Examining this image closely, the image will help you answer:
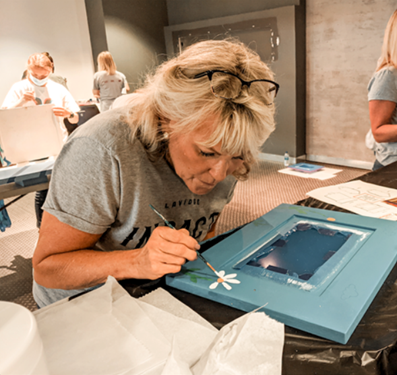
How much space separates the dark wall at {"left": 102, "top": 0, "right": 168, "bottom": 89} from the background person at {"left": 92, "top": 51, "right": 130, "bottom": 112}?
396 millimetres

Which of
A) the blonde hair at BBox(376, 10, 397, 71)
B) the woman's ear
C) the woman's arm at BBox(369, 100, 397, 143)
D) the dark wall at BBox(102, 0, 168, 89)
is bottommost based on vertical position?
the woman's arm at BBox(369, 100, 397, 143)

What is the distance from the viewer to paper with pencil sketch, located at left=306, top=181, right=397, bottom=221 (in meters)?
1.11

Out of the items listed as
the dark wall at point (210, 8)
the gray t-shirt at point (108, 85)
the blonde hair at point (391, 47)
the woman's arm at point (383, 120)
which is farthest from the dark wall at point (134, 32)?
the woman's arm at point (383, 120)

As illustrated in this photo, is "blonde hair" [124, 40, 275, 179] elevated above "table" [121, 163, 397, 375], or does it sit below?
above

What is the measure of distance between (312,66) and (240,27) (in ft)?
3.56

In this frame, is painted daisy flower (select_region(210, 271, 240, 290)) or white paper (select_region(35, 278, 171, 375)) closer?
white paper (select_region(35, 278, 171, 375))

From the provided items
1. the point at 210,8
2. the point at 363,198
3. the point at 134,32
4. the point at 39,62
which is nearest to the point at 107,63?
the point at 134,32

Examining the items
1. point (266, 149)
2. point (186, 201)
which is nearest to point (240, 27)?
point (266, 149)

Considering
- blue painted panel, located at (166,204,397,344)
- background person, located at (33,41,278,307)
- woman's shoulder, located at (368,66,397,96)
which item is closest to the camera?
blue painted panel, located at (166,204,397,344)

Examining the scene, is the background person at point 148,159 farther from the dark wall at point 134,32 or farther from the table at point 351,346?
the dark wall at point 134,32

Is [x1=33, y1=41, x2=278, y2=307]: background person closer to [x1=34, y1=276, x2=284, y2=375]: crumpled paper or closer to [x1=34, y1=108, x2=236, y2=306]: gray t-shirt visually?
[x1=34, y1=108, x2=236, y2=306]: gray t-shirt

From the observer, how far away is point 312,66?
13.7 ft

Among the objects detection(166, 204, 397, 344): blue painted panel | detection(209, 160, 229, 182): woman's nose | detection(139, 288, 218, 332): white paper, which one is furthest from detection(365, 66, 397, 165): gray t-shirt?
detection(139, 288, 218, 332): white paper

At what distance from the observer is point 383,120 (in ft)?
6.07
